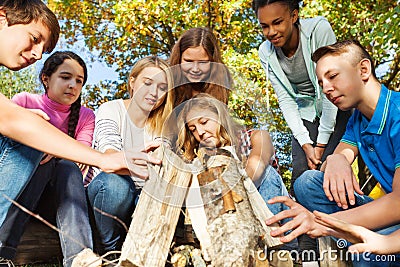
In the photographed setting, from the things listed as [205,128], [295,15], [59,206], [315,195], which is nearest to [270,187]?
[315,195]

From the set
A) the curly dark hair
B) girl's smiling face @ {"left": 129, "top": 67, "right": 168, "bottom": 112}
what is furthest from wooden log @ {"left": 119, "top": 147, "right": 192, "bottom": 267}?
the curly dark hair

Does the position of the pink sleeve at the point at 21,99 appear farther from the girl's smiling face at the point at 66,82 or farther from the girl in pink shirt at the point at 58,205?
the girl in pink shirt at the point at 58,205

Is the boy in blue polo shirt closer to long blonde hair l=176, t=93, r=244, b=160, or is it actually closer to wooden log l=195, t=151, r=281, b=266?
wooden log l=195, t=151, r=281, b=266

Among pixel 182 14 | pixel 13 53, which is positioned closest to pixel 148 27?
pixel 182 14

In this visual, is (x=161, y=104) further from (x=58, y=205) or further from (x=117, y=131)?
(x=58, y=205)

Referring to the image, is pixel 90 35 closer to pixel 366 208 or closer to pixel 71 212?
pixel 71 212

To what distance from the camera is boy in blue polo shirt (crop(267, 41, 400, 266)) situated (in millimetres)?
1615

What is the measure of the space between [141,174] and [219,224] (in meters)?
0.34

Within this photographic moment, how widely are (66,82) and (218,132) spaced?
1.26 meters

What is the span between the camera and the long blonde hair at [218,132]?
6.72ft

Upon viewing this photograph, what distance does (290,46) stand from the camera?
8.91 ft

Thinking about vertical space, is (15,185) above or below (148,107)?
below

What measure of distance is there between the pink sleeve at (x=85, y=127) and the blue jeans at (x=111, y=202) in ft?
2.12

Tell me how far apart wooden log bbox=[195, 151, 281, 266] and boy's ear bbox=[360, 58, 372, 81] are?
699 mm
